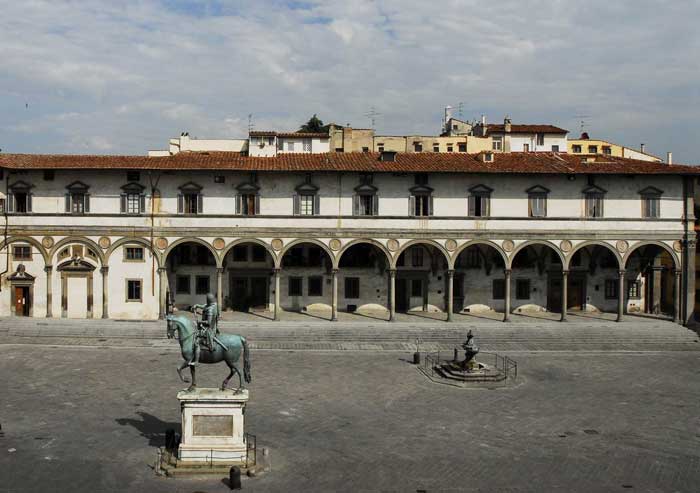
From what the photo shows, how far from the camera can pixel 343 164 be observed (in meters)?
39.5

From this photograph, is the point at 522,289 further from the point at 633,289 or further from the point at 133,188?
the point at 133,188

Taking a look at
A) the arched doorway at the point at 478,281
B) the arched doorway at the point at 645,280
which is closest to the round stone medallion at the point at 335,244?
the arched doorway at the point at 478,281

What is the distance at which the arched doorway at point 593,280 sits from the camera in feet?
143

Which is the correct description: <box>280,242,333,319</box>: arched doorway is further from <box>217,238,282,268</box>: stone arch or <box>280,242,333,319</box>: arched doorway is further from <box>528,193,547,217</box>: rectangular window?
<box>528,193,547,217</box>: rectangular window

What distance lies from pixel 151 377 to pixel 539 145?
169 ft

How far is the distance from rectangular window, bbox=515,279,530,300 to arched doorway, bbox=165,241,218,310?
19728 mm

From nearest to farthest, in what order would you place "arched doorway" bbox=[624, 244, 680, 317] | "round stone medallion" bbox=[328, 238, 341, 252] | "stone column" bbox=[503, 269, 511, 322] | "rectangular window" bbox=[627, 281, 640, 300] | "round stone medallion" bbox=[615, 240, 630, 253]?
"round stone medallion" bbox=[328, 238, 341, 252], "stone column" bbox=[503, 269, 511, 322], "round stone medallion" bbox=[615, 240, 630, 253], "arched doorway" bbox=[624, 244, 680, 317], "rectangular window" bbox=[627, 281, 640, 300]

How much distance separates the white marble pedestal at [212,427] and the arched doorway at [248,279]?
83.3 feet

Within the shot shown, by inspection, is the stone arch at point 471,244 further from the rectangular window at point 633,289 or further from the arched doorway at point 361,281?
the rectangular window at point 633,289

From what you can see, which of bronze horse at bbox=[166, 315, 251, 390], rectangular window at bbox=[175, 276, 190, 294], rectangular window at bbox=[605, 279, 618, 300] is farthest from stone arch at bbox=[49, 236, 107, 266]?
rectangular window at bbox=[605, 279, 618, 300]

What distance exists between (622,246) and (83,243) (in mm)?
32285

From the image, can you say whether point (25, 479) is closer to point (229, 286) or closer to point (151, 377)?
point (151, 377)

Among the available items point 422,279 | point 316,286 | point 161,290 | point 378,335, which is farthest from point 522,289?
point 161,290

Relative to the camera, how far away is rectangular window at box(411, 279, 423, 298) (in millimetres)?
43188
